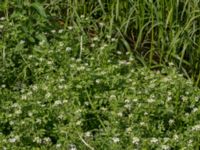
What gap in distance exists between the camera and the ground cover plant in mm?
3482

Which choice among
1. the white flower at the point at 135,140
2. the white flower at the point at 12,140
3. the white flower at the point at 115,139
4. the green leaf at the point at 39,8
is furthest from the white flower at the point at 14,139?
the green leaf at the point at 39,8

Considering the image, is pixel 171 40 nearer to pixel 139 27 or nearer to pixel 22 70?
pixel 139 27

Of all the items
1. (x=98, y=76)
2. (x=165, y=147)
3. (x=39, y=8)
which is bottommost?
(x=165, y=147)

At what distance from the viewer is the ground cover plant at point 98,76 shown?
348 cm

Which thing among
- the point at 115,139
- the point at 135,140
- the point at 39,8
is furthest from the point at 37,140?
the point at 39,8

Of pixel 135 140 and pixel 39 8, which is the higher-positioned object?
pixel 39 8

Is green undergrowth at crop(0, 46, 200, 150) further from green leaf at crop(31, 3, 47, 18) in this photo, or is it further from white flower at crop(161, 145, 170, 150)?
green leaf at crop(31, 3, 47, 18)

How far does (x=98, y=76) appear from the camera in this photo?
13.2 feet

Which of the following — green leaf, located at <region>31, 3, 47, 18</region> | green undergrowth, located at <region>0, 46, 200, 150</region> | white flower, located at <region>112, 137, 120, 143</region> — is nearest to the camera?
white flower, located at <region>112, 137, 120, 143</region>

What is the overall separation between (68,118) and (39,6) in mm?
1388

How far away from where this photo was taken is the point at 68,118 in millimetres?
3555

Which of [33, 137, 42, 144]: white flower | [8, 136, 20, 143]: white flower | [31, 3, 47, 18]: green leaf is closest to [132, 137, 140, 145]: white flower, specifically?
[33, 137, 42, 144]: white flower

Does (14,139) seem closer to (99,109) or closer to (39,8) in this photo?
(99,109)

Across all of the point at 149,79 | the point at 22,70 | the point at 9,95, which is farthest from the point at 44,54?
the point at 149,79
